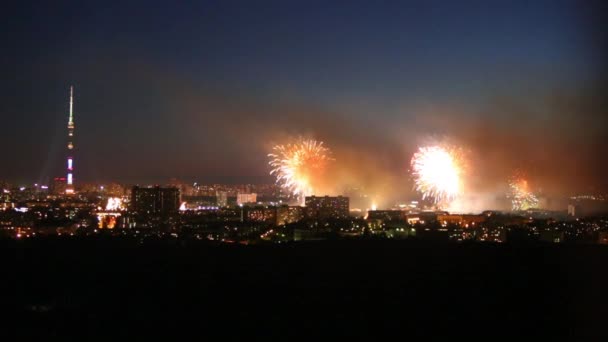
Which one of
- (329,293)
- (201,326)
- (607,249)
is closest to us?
(201,326)

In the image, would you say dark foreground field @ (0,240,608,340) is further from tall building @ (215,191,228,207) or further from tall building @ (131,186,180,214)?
tall building @ (215,191,228,207)

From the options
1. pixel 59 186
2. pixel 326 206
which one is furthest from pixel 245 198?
pixel 326 206

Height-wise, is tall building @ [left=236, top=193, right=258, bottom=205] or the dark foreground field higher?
tall building @ [left=236, top=193, right=258, bottom=205]

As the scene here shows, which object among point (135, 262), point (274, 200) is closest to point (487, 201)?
point (274, 200)

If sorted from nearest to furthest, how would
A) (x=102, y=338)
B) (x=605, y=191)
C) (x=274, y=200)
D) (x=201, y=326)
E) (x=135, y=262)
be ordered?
(x=102, y=338), (x=201, y=326), (x=135, y=262), (x=605, y=191), (x=274, y=200)

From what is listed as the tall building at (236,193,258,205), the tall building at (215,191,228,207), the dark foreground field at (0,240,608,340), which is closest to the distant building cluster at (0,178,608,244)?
the tall building at (215,191,228,207)

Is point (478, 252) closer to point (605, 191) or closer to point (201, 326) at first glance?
point (201, 326)

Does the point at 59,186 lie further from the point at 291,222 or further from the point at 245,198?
the point at 291,222
